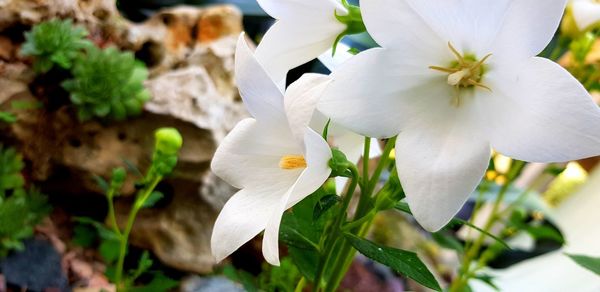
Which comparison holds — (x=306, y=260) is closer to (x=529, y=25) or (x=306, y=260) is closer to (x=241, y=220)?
(x=241, y=220)

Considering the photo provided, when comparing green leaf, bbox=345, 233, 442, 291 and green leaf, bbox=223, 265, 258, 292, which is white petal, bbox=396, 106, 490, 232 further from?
green leaf, bbox=223, 265, 258, 292

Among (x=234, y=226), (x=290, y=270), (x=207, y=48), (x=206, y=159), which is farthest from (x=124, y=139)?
(x=234, y=226)

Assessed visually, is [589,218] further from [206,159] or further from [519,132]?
[519,132]

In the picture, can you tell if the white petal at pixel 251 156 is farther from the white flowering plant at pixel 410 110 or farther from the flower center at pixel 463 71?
the flower center at pixel 463 71

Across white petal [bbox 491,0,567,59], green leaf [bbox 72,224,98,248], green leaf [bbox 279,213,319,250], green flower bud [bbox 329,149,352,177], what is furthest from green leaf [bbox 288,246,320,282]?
green leaf [bbox 72,224,98,248]

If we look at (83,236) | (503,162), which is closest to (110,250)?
(83,236)

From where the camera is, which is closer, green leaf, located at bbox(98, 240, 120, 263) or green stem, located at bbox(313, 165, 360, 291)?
green stem, located at bbox(313, 165, 360, 291)
